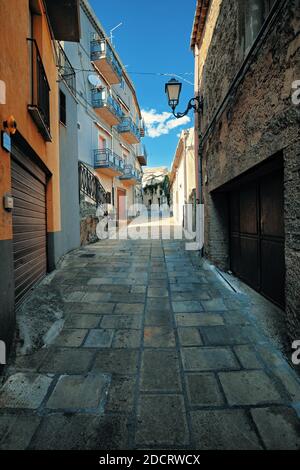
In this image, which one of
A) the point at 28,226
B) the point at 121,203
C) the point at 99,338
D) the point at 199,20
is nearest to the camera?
the point at 99,338

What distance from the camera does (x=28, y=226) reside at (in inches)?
151

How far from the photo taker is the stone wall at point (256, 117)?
7.09 ft

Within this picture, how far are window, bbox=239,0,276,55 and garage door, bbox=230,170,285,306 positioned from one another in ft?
6.00

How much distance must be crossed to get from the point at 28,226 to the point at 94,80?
13344 mm

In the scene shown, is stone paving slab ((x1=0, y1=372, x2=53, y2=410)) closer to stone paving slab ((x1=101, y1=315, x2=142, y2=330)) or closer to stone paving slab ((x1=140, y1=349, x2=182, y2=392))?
stone paving slab ((x1=140, y1=349, x2=182, y2=392))

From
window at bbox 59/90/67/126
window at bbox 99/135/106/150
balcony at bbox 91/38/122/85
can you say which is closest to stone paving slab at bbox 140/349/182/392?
window at bbox 59/90/67/126

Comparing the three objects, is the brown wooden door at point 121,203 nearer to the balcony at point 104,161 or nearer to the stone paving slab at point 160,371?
the balcony at point 104,161

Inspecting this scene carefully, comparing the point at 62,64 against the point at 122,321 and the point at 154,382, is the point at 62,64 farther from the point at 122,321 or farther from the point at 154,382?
the point at 154,382

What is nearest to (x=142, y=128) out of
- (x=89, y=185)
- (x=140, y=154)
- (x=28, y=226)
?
(x=140, y=154)

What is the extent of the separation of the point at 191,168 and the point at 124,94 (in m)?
12.7

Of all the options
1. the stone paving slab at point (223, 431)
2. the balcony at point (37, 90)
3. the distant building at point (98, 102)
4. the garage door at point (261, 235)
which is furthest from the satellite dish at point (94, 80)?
the stone paving slab at point (223, 431)

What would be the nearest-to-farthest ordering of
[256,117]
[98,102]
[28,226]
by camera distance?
[256,117] < [28,226] < [98,102]
